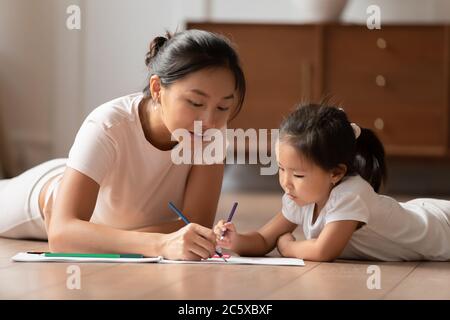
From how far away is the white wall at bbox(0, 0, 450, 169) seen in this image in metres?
4.64

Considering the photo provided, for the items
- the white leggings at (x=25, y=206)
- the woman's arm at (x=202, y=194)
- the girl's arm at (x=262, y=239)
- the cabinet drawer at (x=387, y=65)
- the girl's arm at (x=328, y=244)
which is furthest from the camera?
the cabinet drawer at (x=387, y=65)

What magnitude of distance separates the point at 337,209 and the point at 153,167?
456 mm

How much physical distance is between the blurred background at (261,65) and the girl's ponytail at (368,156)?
7.55 ft

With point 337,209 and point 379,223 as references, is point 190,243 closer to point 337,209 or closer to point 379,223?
point 337,209

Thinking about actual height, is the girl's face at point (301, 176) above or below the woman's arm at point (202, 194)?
above

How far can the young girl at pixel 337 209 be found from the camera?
1.80m

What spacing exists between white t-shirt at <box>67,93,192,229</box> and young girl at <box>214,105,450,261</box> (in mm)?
251

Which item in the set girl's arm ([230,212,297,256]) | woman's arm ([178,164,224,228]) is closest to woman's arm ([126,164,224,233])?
woman's arm ([178,164,224,228])

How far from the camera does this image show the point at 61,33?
15.4 feet

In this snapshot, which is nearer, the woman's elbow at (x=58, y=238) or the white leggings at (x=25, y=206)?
the woman's elbow at (x=58, y=238)

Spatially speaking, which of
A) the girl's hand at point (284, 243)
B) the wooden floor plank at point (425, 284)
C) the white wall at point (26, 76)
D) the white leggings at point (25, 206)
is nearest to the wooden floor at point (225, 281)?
the wooden floor plank at point (425, 284)

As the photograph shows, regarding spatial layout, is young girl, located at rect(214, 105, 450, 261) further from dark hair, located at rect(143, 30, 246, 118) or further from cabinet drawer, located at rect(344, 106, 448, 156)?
cabinet drawer, located at rect(344, 106, 448, 156)

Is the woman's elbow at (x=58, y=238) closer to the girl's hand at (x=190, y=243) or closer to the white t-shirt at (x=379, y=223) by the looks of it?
the girl's hand at (x=190, y=243)
